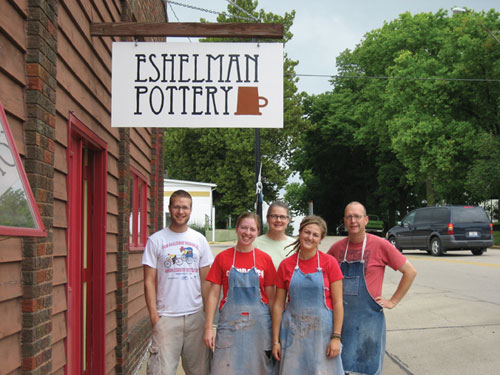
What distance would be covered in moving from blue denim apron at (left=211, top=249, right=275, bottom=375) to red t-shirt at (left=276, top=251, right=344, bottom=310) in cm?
18

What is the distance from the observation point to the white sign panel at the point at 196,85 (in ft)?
15.9

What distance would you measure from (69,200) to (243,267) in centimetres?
127

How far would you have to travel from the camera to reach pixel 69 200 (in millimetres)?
4277

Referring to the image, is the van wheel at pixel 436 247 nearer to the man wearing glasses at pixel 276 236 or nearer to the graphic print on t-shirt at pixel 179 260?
the man wearing glasses at pixel 276 236

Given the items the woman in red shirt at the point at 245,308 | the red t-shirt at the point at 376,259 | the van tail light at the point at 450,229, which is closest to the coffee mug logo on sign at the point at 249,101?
the woman in red shirt at the point at 245,308

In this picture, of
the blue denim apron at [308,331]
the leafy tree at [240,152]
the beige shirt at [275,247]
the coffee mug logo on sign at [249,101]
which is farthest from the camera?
the leafy tree at [240,152]

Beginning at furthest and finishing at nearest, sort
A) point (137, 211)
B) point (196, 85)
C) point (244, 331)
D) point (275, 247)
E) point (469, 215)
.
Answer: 1. point (469, 215)
2. point (137, 211)
3. point (196, 85)
4. point (275, 247)
5. point (244, 331)

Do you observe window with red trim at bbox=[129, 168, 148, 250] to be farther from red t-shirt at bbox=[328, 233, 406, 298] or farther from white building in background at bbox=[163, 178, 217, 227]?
white building in background at bbox=[163, 178, 217, 227]

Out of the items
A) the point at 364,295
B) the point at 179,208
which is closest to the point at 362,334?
the point at 364,295

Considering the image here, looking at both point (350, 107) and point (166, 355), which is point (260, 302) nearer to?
point (166, 355)

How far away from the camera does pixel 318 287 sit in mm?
3941

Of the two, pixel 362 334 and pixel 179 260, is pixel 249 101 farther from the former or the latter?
pixel 362 334

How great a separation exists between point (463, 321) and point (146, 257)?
634 cm

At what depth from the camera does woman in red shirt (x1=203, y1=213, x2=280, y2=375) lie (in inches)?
160
